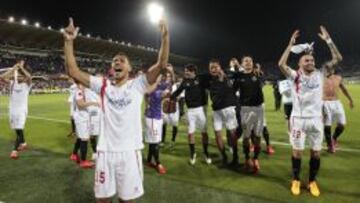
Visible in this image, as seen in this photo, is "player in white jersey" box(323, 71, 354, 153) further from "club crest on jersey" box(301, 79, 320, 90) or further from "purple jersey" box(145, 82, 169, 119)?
"purple jersey" box(145, 82, 169, 119)

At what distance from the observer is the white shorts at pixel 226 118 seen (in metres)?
8.98

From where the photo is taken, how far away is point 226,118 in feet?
29.6

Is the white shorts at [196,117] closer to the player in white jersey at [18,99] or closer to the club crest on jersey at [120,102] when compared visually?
the player in white jersey at [18,99]

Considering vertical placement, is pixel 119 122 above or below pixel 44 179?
above

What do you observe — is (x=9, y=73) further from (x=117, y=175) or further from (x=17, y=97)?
(x=117, y=175)

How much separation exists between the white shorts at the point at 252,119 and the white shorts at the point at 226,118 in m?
0.38

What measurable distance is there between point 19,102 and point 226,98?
5.84 m

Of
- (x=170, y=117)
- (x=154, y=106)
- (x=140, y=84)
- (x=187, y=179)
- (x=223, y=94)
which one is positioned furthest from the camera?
(x=170, y=117)

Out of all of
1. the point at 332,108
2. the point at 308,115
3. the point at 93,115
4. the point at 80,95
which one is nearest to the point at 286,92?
the point at 332,108

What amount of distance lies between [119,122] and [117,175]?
2.00 feet

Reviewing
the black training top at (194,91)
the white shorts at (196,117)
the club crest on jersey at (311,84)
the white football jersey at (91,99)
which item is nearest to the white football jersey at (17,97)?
the white football jersey at (91,99)

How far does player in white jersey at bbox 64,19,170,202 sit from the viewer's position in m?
4.45

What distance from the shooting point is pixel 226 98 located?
29.4 feet

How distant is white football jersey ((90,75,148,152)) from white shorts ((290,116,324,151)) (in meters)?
3.60
